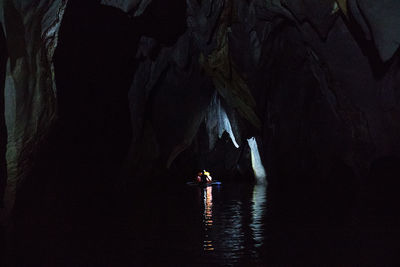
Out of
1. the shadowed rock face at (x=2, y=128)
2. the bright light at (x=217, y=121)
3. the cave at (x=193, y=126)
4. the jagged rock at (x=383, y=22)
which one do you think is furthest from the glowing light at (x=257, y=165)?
the shadowed rock face at (x=2, y=128)

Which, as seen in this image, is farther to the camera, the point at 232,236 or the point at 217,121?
the point at 217,121

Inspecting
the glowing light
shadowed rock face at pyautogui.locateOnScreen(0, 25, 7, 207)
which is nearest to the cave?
shadowed rock face at pyautogui.locateOnScreen(0, 25, 7, 207)

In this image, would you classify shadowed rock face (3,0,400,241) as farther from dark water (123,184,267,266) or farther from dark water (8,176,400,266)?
dark water (123,184,267,266)

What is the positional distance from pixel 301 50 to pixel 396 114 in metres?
5.89

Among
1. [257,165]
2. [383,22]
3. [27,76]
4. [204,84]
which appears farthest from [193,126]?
[27,76]

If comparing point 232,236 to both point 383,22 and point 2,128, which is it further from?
point 383,22

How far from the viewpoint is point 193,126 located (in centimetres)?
2525

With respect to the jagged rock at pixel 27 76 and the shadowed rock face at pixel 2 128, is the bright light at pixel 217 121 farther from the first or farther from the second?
the shadowed rock face at pixel 2 128

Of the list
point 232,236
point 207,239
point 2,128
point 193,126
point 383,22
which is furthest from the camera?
point 193,126

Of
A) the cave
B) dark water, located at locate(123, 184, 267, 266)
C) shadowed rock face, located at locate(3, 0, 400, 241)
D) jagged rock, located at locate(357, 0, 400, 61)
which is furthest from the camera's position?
jagged rock, located at locate(357, 0, 400, 61)

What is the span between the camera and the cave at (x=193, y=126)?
659 cm

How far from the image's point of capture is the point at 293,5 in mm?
15086

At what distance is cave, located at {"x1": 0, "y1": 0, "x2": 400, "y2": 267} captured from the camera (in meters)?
6.59

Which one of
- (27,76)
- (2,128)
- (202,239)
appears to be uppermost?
(27,76)
